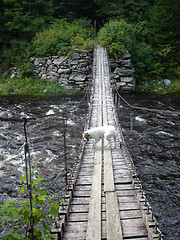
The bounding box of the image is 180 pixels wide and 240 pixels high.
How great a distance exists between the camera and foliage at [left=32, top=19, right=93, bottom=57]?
15508mm

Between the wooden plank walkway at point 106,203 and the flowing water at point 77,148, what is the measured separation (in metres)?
1.14

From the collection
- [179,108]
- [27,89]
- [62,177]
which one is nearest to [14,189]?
[62,177]

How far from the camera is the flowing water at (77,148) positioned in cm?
512

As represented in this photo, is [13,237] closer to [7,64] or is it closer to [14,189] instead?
[14,189]

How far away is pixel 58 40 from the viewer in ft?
52.4

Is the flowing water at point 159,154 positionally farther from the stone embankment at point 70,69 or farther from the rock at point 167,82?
the stone embankment at point 70,69

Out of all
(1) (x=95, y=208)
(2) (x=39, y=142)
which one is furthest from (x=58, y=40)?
(1) (x=95, y=208)

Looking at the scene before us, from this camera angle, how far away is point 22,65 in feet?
52.2

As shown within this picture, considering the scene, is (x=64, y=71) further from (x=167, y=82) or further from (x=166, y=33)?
(x=166, y=33)

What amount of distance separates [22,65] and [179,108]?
11.3 m

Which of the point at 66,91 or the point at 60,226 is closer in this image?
the point at 60,226

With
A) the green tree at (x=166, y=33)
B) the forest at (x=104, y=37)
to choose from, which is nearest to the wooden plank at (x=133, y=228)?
the forest at (x=104, y=37)

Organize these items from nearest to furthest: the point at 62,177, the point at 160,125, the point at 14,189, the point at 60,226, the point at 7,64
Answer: the point at 60,226 → the point at 14,189 → the point at 62,177 → the point at 160,125 → the point at 7,64

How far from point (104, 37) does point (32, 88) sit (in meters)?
6.49
